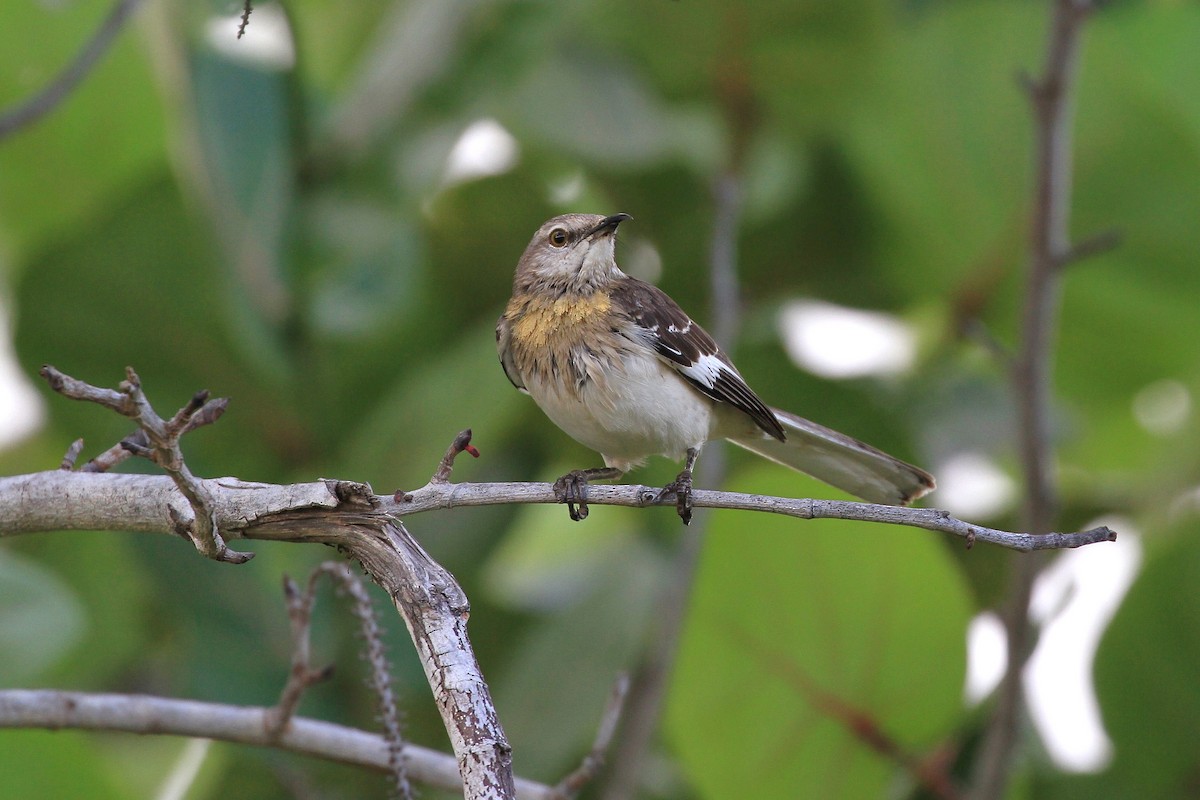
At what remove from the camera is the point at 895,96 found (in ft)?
15.3

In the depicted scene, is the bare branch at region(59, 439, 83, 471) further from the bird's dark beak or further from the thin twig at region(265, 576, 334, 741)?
the bird's dark beak

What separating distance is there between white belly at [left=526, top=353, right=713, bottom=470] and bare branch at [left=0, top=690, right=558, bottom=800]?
41.4 inches

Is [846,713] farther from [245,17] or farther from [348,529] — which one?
[245,17]

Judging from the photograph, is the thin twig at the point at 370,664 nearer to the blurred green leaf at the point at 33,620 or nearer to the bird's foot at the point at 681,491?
the bird's foot at the point at 681,491

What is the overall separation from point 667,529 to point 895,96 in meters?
1.74

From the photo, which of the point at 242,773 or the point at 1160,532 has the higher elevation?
the point at 1160,532

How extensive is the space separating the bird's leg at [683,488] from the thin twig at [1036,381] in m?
0.98

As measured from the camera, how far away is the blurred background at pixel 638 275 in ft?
12.2

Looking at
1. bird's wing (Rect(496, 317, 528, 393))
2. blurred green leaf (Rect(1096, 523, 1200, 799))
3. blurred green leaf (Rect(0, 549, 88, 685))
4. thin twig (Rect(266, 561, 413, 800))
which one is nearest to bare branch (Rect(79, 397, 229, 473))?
thin twig (Rect(266, 561, 413, 800))

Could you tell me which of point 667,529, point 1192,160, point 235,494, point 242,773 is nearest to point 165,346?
point 242,773

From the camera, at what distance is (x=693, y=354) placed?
3699mm

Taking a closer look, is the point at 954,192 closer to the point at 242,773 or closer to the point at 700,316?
the point at 700,316

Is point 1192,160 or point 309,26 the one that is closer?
point 1192,160

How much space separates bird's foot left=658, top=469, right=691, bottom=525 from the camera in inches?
114
